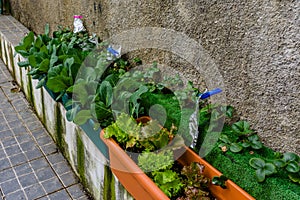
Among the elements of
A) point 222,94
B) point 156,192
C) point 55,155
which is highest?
point 222,94

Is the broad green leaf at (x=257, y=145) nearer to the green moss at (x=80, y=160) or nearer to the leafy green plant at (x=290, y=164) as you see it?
the leafy green plant at (x=290, y=164)

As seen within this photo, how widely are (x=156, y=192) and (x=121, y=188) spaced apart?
0.51 meters

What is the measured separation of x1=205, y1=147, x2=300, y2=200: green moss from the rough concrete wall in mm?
172

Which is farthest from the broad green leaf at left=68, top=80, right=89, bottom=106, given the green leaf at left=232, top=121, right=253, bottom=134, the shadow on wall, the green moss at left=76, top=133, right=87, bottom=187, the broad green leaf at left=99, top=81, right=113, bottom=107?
the shadow on wall

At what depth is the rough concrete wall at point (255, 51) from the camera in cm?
131

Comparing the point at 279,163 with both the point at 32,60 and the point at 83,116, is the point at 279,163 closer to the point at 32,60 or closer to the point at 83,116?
the point at 83,116

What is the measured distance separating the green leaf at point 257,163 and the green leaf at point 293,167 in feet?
0.30

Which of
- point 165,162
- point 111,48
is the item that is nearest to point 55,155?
point 111,48

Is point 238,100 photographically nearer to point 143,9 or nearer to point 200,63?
point 200,63

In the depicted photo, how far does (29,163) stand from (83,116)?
3.28 ft

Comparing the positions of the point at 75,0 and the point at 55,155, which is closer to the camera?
the point at 55,155

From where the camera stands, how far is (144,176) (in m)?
1.44

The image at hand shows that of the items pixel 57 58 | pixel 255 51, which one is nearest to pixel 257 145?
pixel 255 51

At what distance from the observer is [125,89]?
1924 millimetres
